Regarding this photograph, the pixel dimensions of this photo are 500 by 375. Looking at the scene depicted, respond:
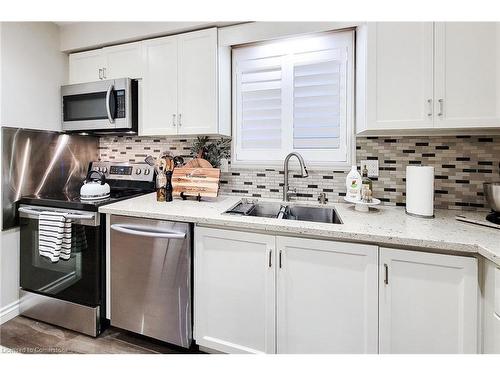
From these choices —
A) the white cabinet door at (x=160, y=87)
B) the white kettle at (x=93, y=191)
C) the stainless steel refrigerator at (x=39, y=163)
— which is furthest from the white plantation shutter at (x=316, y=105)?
the stainless steel refrigerator at (x=39, y=163)

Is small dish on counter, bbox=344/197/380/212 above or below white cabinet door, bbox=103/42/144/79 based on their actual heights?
below

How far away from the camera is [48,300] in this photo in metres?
1.87

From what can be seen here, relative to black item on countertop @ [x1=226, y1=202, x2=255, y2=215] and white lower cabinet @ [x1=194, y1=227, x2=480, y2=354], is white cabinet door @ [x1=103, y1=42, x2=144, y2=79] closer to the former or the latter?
black item on countertop @ [x1=226, y1=202, x2=255, y2=215]

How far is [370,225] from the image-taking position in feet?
4.20

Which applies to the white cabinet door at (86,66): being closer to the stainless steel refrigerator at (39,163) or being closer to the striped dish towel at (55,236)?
the stainless steel refrigerator at (39,163)

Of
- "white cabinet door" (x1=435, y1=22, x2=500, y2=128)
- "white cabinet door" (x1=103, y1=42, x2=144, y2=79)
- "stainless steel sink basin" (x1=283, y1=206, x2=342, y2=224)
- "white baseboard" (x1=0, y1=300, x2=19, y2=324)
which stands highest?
"white cabinet door" (x1=103, y1=42, x2=144, y2=79)

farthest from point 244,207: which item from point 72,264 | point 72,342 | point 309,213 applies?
point 72,342

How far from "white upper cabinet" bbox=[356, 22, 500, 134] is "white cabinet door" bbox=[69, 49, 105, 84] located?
82.1 inches

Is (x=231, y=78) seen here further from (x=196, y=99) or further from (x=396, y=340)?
(x=396, y=340)

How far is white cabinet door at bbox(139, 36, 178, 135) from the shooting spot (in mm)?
1962

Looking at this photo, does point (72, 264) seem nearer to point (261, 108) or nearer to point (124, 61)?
point (124, 61)

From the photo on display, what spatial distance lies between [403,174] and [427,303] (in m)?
0.91

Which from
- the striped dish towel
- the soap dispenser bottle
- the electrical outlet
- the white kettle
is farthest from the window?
the striped dish towel
